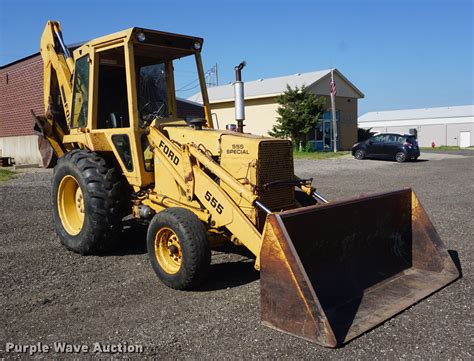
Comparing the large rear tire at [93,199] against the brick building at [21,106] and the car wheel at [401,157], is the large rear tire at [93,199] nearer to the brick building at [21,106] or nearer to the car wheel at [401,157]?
the brick building at [21,106]

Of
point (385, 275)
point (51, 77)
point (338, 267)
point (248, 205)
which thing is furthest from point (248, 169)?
point (51, 77)

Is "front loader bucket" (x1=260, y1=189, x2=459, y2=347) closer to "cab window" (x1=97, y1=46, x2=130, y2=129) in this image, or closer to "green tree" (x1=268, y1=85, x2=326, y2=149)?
"cab window" (x1=97, y1=46, x2=130, y2=129)

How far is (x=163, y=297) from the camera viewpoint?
4930mm

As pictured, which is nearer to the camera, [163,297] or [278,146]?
[163,297]

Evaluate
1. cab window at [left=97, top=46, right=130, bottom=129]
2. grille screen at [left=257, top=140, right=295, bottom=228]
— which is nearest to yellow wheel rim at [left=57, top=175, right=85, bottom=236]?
cab window at [left=97, top=46, right=130, bottom=129]

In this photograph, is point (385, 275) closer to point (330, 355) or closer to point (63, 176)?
point (330, 355)

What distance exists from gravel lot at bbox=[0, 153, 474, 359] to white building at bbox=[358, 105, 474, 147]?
174 feet

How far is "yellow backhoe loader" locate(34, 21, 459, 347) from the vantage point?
4.20 metres

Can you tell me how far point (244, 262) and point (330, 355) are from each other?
2.57 m

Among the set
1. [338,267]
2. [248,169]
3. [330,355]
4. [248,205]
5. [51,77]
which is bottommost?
[330,355]

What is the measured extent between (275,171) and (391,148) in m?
20.7

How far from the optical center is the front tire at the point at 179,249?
4836 mm

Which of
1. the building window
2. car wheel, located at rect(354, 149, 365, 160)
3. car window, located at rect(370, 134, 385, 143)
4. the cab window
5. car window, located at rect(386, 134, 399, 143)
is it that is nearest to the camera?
the cab window

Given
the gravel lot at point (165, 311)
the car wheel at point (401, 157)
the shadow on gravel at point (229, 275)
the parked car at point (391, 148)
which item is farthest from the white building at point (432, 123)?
the shadow on gravel at point (229, 275)
